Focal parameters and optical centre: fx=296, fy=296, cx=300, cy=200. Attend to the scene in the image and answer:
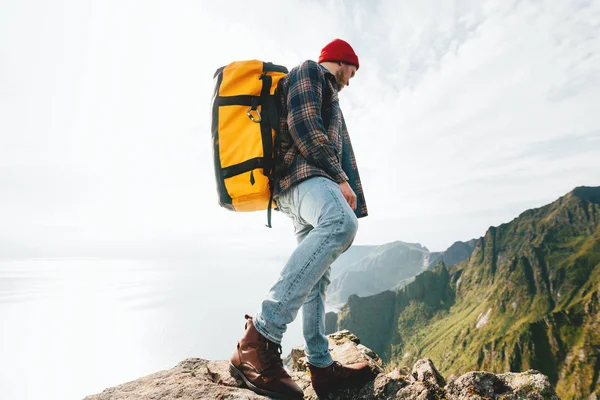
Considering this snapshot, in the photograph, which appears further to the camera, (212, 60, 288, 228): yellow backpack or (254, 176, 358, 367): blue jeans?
(212, 60, 288, 228): yellow backpack

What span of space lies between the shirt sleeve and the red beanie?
784 mm

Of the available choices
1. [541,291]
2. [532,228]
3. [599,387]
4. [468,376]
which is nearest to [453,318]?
[541,291]

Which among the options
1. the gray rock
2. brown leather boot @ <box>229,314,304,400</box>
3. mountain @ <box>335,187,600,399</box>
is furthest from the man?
mountain @ <box>335,187,600,399</box>

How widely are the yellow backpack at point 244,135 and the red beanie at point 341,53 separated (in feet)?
3.55

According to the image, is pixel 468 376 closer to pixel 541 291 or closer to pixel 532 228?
pixel 541 291

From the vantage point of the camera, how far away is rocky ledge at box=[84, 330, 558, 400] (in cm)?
310

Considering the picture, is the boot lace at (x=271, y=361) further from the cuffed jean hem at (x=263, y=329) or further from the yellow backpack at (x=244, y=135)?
the yellow backpack at (x=244, y=135)

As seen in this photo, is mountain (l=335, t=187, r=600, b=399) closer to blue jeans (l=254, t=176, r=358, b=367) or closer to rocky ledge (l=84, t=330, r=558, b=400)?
rocky ledge (l=84, t=330, r=558, b=400)

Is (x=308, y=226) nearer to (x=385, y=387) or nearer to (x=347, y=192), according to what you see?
(x=347, y=192)

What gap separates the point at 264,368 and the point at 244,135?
261cm

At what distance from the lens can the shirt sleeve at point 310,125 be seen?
3443mm

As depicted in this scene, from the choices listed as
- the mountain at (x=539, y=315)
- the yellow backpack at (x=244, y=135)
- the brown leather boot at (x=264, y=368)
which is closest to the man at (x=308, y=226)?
the brown leather boot at (x=264, y=368)

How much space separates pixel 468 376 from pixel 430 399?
1.72 feet

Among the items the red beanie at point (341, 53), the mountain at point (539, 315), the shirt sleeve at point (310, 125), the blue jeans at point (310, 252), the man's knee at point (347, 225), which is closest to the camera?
the blue jeans at point (310, 252)
